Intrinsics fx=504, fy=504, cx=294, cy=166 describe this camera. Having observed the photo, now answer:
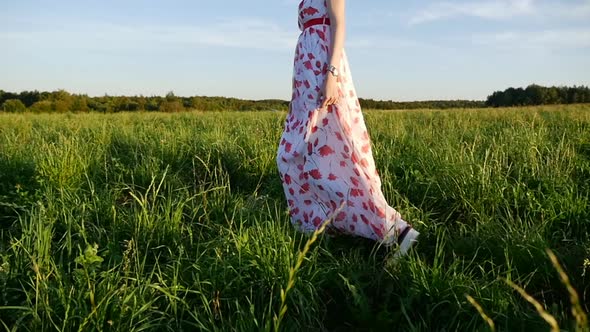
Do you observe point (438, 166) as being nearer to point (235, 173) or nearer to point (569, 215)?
point (569, 215)

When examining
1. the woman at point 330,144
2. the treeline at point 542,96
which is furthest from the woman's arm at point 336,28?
the treeline at point 542,96

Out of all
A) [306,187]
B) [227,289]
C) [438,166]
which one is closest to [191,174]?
[306,187]

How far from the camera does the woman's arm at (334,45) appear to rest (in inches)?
104

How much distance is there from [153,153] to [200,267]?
2622mm

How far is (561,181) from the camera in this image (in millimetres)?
3322

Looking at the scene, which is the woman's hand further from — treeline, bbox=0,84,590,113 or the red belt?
treeline, bbox=0,84,590,113

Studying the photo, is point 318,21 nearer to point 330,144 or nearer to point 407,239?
point 330,144

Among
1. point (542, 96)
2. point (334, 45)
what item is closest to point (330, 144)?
point (334, 45)

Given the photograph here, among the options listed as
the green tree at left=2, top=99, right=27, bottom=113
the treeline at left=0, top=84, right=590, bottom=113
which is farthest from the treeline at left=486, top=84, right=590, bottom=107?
the green tree at left=2, top=99, right=27, bottom=113

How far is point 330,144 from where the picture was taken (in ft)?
8.86

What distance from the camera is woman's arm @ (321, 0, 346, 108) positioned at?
265 centimetres

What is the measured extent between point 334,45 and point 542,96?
3475 centimetres

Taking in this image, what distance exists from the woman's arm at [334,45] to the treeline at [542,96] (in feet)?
104

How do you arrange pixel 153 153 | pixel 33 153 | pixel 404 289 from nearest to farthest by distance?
pixel 404 289
pixel 33 153
pixel 153 153
